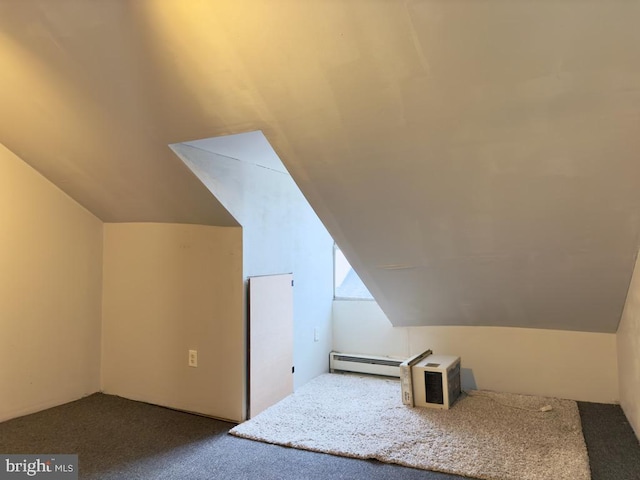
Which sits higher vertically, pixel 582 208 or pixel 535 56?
pixel 535 56

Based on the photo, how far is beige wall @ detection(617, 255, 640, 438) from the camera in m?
2.32

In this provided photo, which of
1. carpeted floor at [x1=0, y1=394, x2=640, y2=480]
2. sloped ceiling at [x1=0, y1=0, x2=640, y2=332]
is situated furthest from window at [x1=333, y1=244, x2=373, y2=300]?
carpeted floor at [x1=0, y1=394, x2=640, y2=480]

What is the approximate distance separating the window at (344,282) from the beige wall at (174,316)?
1.40 m

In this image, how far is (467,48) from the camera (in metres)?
1.44

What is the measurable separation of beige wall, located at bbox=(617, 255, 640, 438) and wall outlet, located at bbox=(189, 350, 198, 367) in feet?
8.60

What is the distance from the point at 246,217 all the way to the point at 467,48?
173cm

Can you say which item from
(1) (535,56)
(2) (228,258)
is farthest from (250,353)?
(1) (535,56)

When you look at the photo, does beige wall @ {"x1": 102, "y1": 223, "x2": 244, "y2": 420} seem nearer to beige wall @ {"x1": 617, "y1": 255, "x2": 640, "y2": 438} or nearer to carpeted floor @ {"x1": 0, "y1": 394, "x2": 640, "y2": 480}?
carpeted floor @ {"x1": 0, "y1": 394, "x2": 640, "y2": 480}

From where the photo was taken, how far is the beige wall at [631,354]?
7.63 feet

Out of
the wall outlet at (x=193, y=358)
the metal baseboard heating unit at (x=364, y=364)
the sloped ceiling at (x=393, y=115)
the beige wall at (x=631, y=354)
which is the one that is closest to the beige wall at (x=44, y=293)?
the sloped ceiling at (x=393, y=115)

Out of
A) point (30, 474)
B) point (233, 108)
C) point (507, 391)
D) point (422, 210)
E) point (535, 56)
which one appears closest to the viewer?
point (535, 56)

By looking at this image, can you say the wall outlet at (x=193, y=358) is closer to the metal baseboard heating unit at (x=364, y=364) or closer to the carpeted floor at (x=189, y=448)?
the carpeted floor at (x=189, y=448)

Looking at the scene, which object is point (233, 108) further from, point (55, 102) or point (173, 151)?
point (55, 102)

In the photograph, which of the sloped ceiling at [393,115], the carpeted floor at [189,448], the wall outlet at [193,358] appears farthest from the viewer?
the wall outlet at [193,358]
